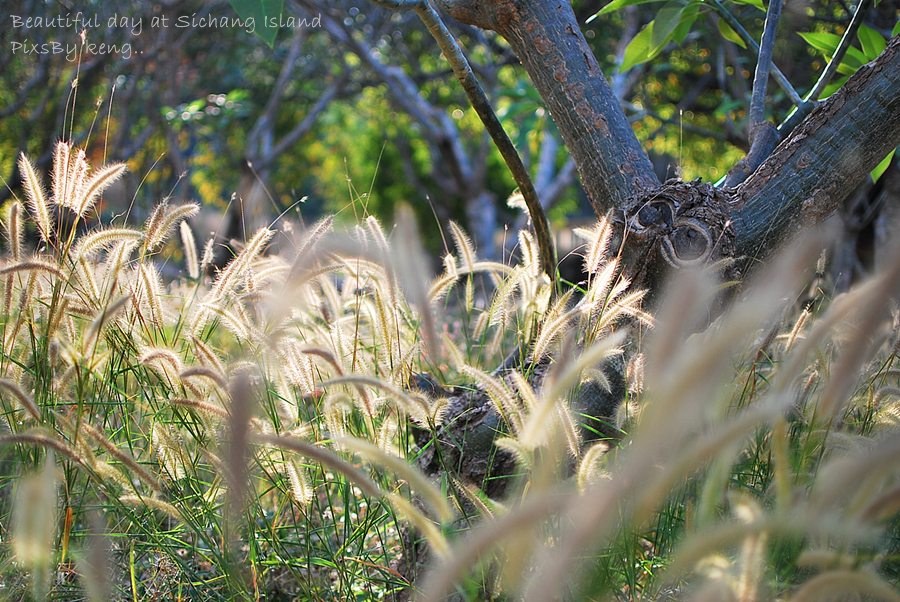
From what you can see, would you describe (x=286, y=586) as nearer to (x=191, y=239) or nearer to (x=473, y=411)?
(x=473, y=411)

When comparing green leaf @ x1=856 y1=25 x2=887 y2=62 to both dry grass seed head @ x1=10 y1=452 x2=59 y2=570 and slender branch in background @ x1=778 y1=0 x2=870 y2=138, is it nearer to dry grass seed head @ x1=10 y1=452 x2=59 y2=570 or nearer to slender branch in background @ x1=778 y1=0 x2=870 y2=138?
slender branch in background @ x1=778 y1=0 x2=870 y2=138

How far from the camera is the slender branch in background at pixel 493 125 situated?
1.63m

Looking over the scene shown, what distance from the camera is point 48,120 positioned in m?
6.29

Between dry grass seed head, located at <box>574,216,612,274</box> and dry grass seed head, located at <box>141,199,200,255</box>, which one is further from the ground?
dry grass seed head, located at <box>141,199,200,255</box>

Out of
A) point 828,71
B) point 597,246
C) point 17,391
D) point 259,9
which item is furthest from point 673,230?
point 17,391

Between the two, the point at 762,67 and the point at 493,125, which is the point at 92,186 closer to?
the point at 493,125

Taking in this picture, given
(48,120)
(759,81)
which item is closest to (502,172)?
(48,120)

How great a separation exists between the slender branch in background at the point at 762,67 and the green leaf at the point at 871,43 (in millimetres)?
342

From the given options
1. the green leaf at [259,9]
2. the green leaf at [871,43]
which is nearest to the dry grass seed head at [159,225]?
the green leaf at [259,9]

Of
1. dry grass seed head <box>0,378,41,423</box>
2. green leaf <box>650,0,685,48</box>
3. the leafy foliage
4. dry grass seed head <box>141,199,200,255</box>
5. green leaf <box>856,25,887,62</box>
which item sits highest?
green leaf <box>650,0,685,48</box>

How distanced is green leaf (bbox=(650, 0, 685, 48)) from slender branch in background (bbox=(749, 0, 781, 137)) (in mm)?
179

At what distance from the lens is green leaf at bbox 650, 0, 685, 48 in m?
1.73

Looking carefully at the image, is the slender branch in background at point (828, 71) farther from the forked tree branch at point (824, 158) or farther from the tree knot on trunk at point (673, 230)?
the tree knot on trunk at point (673, 230)

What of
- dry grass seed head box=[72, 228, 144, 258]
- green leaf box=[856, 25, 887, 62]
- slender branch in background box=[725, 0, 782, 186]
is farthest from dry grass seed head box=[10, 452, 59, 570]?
green leaf box=[856, 25, 887, 62]
